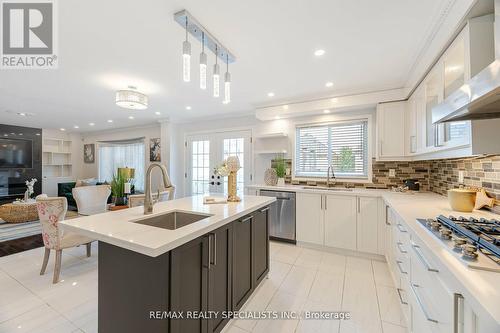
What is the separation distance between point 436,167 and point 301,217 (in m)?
1.91

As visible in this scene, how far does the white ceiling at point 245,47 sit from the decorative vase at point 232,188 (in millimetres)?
1282

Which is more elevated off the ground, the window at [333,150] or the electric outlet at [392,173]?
the window at [333,150]

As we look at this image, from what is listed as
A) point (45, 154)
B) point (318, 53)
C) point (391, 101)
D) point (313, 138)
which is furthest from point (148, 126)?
point (391, 101)

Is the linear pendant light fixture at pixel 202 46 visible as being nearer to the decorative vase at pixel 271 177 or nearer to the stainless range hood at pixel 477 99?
the stainless range hood at pixel 477 99

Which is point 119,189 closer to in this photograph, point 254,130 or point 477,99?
point 254,130

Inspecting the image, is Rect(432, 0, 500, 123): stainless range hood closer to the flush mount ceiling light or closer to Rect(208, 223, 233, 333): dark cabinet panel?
Rect(208, 223, 233, 333): dark cabinet panel

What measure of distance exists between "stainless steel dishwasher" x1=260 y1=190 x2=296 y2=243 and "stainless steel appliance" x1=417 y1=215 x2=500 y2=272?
2.06 metres

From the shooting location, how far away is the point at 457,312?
0.74 metres

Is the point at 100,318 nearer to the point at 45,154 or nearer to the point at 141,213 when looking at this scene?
the point at 141,213

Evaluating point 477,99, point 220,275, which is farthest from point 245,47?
point 220,275

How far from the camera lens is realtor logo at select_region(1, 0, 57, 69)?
1542mm

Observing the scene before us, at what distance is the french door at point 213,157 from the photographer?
4.47 metres

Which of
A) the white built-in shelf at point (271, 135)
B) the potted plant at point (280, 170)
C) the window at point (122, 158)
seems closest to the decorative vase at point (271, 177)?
the potted plant at point (280, 170)

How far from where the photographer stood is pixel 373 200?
277cm
